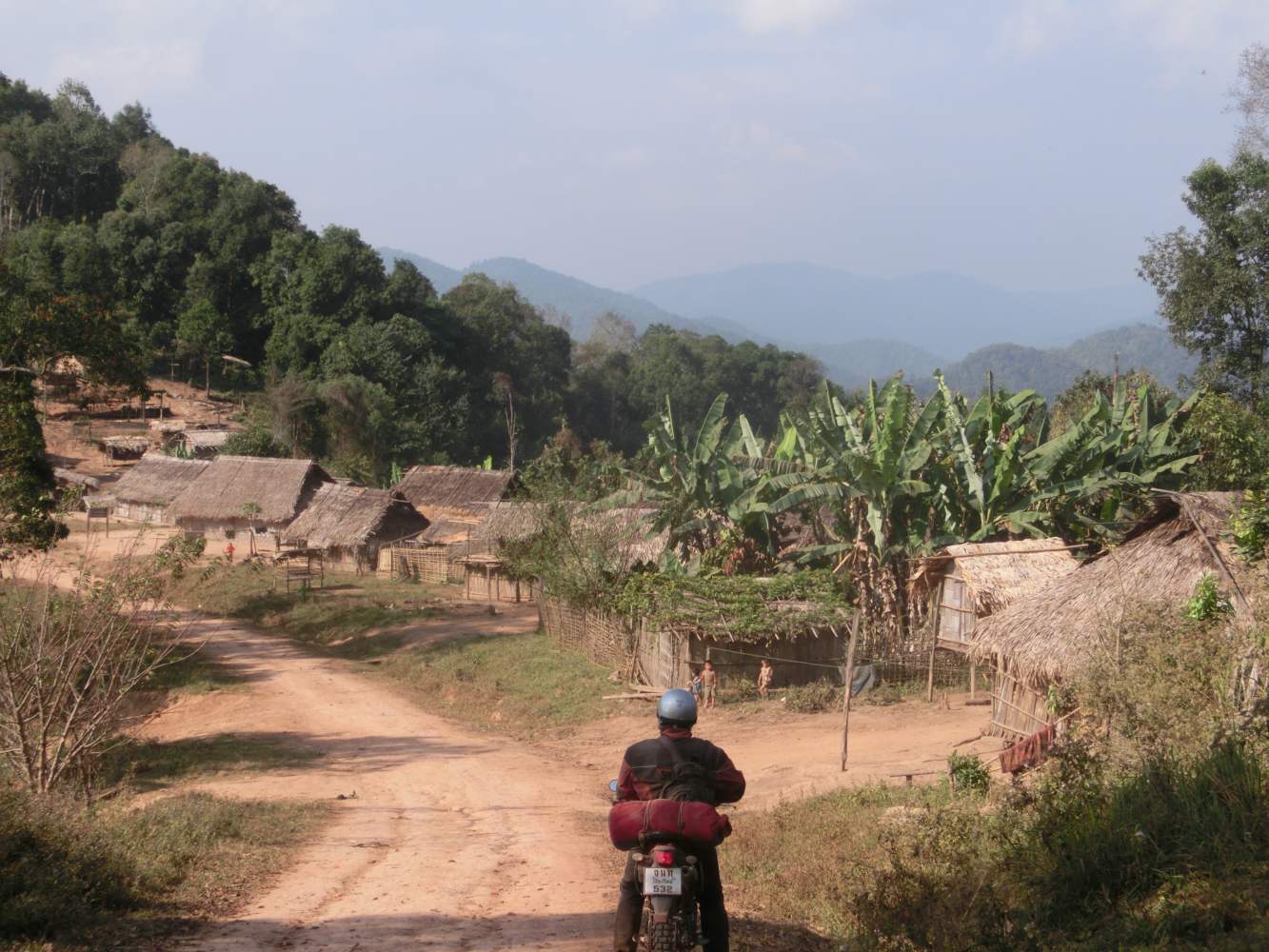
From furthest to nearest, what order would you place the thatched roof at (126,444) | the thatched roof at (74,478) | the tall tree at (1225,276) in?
the thatched roof at (126,444) < the thatched roof at (74,478) < the tall tree at (1225,276)

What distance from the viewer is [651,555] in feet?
77.9

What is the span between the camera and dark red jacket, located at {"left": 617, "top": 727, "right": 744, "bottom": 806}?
4957mm

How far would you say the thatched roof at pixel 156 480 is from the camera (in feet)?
129

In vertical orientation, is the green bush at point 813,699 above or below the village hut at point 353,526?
below

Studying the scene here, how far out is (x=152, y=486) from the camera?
130 feet

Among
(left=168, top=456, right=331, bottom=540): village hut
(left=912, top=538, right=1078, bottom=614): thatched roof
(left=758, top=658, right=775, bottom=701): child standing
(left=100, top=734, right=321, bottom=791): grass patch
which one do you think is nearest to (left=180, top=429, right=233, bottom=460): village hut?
(left=168, top=456, right=331, bottom=540): village hut

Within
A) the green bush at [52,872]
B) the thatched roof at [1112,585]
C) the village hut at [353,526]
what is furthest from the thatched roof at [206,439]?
the green bush at [52,872]

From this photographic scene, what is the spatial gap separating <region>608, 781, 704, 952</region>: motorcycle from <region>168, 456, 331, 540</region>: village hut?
111ft

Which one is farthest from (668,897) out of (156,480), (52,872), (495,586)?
(156,480)

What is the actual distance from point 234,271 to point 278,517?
26.5 m

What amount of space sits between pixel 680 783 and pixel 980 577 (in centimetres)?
1276

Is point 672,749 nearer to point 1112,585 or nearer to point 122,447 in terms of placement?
point 1112,585

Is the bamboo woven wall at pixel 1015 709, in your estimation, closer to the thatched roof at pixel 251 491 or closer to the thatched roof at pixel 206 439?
the thatched roof at pixel 251 491

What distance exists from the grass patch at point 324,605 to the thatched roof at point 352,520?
1484 mm
